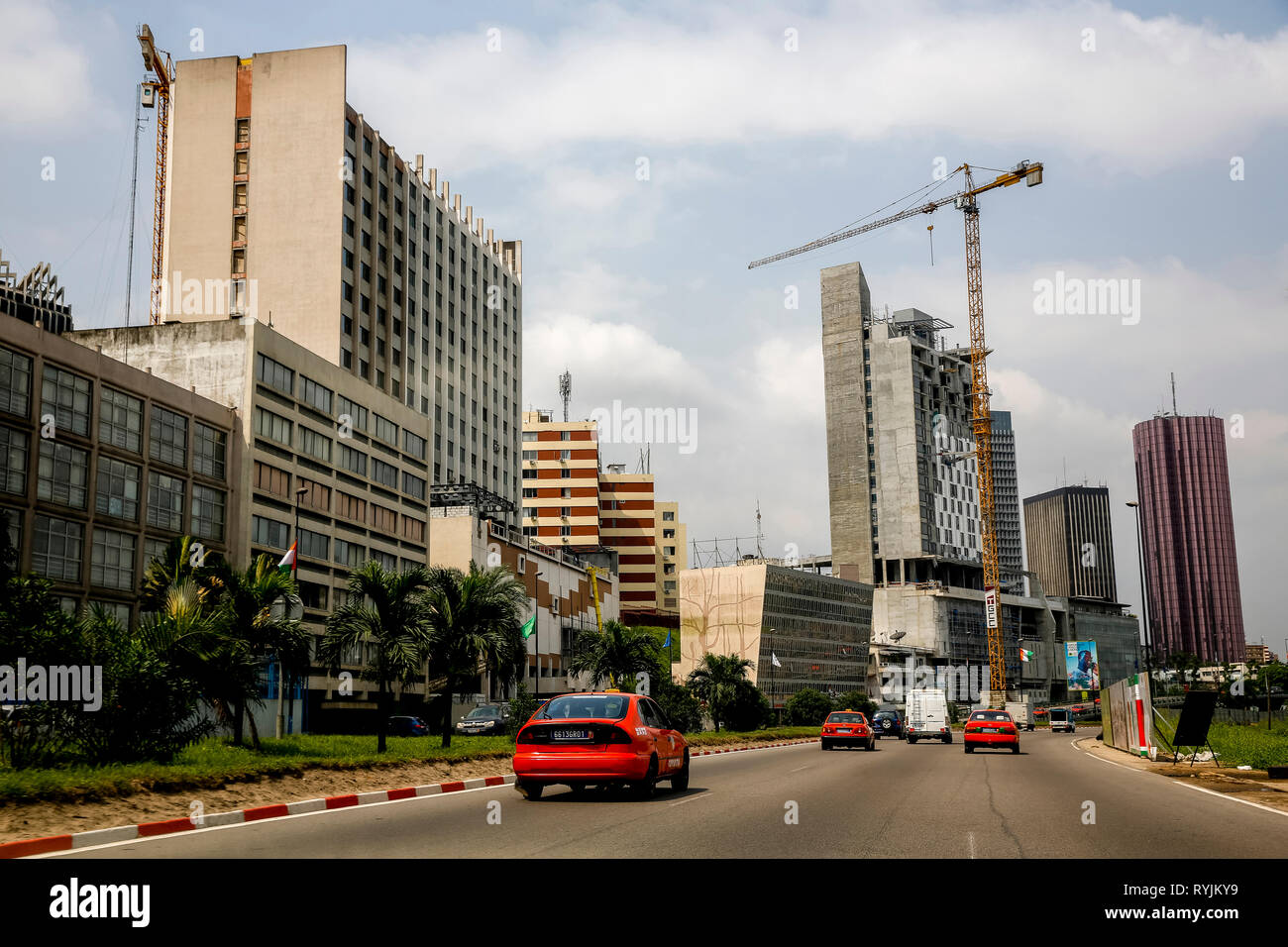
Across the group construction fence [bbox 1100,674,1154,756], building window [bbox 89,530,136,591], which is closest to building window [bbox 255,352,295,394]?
building window [bbox 89,530,136,591]

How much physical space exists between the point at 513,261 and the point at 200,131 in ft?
138

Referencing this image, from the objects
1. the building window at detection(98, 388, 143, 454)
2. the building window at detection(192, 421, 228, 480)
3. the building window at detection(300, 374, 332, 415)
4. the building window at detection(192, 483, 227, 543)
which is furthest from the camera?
the building window at detection(300, 374, 332, 415)

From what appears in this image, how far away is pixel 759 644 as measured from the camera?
135 metres

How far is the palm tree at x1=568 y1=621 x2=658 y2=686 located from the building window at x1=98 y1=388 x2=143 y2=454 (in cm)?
2080

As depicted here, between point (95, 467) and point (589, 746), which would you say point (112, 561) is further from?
point (589, 746)

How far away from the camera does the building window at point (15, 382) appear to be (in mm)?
40344

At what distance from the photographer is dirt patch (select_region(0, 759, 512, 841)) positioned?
12.0 meters

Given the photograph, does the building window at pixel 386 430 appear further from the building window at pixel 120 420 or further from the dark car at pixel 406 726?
the dark car at pixel 406 726

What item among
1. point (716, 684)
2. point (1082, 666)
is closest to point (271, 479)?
point (716, 684)

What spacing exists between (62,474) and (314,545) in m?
19.5

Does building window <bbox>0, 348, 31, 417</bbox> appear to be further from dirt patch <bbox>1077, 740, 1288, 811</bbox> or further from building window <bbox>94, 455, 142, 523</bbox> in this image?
dirt patch <bbox>1077, 740, 1288, 811</bbox>

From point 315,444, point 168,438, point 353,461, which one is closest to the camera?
point 168,438

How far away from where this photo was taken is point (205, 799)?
1510 cm
